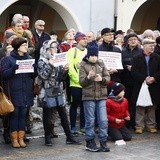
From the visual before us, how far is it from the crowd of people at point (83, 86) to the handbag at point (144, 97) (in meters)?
0.07

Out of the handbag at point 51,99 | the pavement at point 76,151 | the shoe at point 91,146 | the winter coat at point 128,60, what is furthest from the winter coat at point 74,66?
the shoe at point 91,146

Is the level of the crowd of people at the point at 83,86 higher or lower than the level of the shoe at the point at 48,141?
higher

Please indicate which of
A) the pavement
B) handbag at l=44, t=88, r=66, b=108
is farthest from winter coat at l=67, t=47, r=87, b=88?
the pavement

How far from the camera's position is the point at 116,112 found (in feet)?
28.8

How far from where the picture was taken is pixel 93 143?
8.06 metres

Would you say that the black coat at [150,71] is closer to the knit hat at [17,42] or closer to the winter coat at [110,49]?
the winter coat at [110,49]

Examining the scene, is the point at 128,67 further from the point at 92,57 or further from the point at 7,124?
the point at 7,124

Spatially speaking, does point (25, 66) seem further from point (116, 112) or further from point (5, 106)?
point (116, 112)

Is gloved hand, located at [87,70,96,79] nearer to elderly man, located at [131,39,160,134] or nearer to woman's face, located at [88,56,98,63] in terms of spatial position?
woman's face, located at [88,56,98,63]

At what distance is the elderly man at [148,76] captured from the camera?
9469mm

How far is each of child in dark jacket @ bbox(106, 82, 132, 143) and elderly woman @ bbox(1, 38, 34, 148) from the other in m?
1.47

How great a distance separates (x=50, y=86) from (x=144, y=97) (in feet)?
6.98

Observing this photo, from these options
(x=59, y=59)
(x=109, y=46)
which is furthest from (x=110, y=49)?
(x=59, y=59)

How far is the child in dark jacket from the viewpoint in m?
8.73
